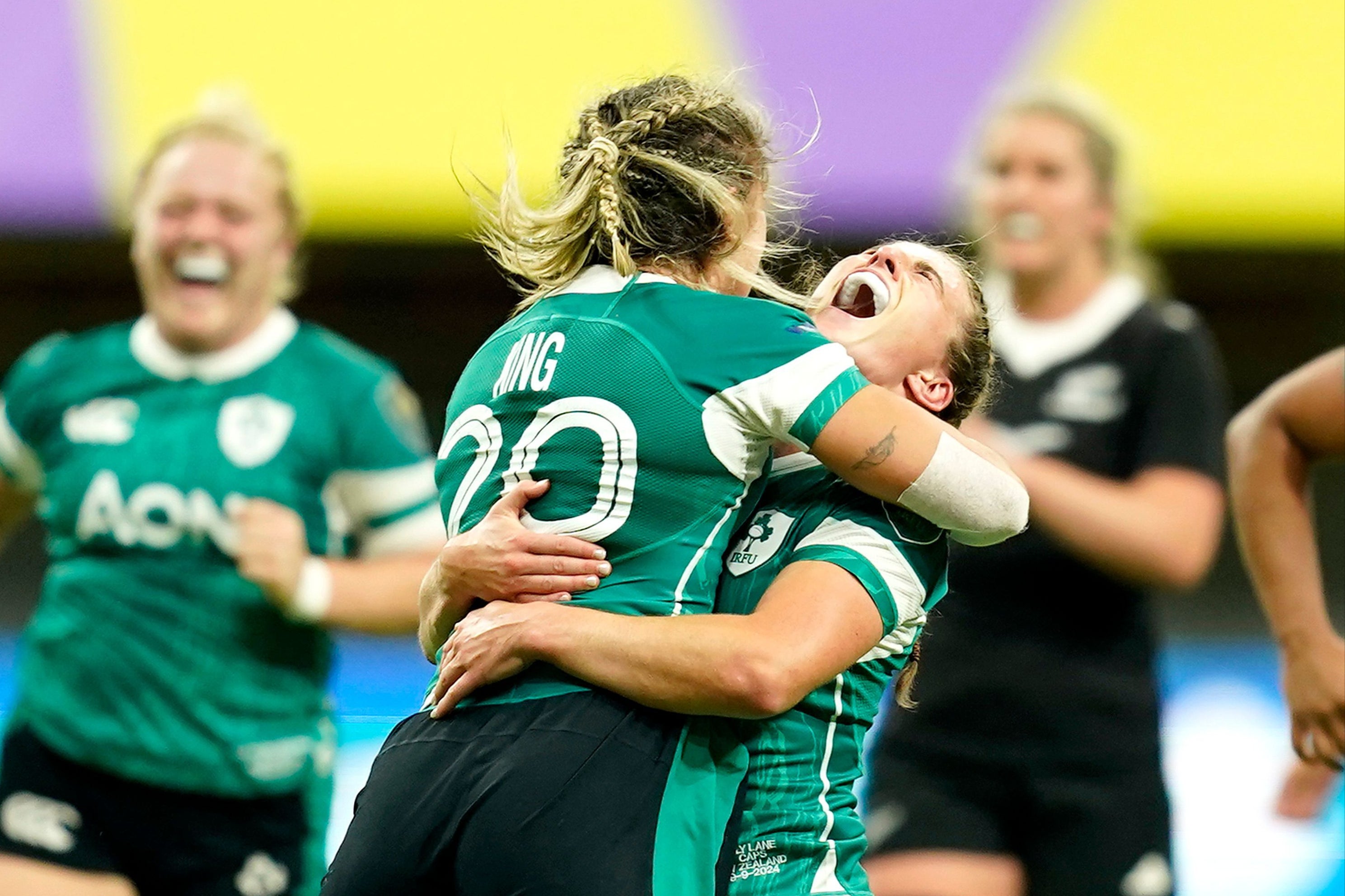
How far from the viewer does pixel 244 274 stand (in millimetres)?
3674

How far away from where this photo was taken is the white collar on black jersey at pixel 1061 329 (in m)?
3.68

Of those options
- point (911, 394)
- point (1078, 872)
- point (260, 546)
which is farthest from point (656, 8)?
point (911, 394)

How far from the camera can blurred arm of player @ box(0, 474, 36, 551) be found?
364 centimetres

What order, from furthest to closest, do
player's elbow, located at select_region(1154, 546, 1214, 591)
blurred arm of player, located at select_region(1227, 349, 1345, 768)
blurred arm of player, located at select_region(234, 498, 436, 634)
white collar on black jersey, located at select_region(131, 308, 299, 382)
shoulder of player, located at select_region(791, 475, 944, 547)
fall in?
white collar on black jersey, located at select_region(131, 308, 299, 382)
player's elbow, located at select_region(1154, 546, 1214, 591)
blurred arm of player, located at select_region(234, 498, 436, 634)
blurred arm of player, located at select_region(1227, 349, 1345, 768)
shoulder of player, located at select_region(791, 475, 944, 547)

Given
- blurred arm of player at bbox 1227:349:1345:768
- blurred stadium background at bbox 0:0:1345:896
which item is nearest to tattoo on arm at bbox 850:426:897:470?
blurred arm of player at bbox 1227:349:1345:768

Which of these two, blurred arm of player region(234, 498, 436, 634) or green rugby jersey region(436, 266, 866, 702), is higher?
green rugby jersey region(436, 266, 866, 702)

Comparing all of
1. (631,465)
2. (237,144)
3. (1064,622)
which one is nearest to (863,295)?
(631,465)

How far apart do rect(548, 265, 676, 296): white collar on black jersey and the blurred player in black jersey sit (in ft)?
5.03

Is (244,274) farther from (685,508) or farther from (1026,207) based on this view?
(685,508)

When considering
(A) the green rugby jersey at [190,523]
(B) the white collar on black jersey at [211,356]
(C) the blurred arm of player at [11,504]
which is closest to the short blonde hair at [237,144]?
(B) the white collar on black jersey at [211,356]

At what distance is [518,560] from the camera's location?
1903 mm

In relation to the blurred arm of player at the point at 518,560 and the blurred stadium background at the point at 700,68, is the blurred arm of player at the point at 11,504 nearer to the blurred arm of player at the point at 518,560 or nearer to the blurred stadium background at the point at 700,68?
the blurred arm of player at the point at 518,560

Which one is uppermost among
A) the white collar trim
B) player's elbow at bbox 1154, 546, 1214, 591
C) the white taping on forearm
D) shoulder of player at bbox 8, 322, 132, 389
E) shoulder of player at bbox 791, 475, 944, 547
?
the white collar trim

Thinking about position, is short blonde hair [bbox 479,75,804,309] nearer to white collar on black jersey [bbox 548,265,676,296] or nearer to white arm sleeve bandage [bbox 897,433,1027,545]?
white collar on black jersey [bbox 548,265,676,296]
